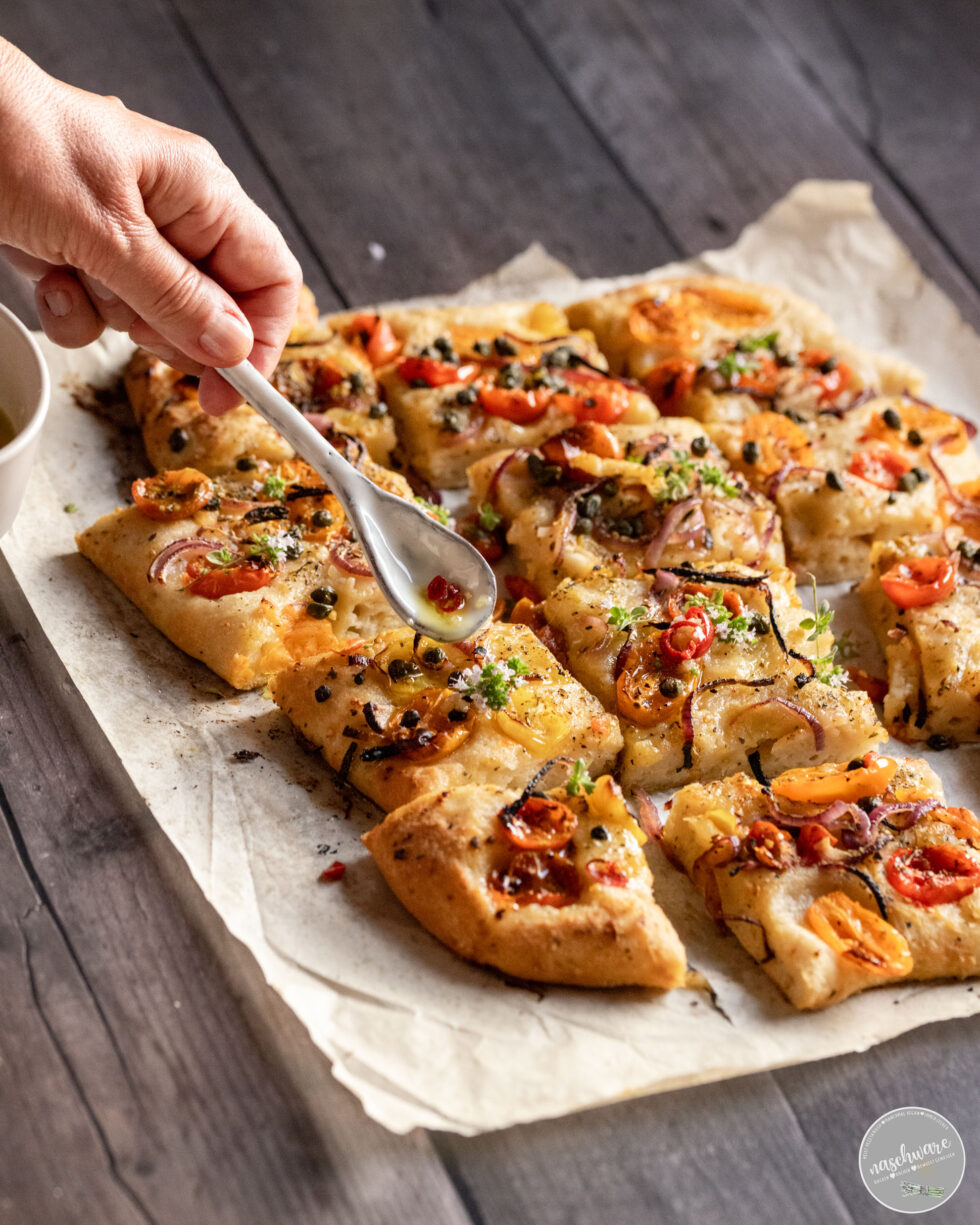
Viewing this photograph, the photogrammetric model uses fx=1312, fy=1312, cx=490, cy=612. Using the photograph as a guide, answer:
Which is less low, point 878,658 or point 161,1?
point 161,1

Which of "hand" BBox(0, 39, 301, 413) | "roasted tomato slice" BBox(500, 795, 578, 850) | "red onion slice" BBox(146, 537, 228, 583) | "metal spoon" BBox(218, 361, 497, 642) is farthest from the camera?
"red onion slice" BBox(146, 537, 228, 583)

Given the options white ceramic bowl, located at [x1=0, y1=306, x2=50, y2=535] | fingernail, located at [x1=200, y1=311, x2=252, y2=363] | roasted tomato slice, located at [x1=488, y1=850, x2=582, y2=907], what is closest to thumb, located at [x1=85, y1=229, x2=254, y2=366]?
fingernail, located at [x1=200, y1=311, x2=252, y2=363]

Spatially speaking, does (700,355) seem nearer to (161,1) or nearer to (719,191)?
(719,191)

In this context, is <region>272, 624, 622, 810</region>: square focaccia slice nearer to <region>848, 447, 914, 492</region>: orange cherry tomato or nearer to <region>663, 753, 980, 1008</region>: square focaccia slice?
<region>663, 753, 980, 1008</region>: square focaccia slice

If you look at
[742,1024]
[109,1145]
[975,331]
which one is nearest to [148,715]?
[109,1145]

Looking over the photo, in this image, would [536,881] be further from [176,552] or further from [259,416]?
[259,416]

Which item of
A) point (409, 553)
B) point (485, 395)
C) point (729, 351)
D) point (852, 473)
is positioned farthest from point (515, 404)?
point (852, 473)

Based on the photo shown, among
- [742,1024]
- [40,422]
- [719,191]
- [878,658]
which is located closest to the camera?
[742,1024]
